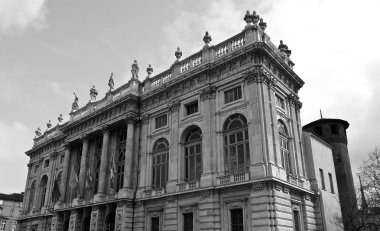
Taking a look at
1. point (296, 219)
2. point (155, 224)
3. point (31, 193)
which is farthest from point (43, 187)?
point (296, 219)

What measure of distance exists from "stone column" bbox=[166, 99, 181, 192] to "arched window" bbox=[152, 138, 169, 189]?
1051 mm

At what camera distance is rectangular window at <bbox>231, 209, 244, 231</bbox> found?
22.5 meters

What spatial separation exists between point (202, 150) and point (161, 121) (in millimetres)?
6380

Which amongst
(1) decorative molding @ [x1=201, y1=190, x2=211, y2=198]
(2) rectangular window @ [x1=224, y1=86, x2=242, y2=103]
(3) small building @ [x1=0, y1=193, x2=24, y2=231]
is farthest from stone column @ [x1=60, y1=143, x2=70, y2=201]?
(3) small building @ [x1=0, y1=193, x2=24, y2=231]

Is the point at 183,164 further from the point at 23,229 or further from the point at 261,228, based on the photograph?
the point at 23,229

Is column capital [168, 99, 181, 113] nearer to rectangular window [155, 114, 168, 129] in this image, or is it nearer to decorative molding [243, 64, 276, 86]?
rectangular window [155, 114, 168, 129]

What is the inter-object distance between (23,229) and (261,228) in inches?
1398

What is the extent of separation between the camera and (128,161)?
30.9 metres

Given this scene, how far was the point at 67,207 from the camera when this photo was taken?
34781 mm

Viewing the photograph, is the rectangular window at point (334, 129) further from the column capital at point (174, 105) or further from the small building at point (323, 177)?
the column capital at point (174, 105)

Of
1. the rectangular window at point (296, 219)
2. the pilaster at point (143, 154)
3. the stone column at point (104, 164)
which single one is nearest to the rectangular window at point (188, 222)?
the pilaster at point (143, 154)

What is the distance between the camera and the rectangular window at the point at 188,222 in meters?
25.2

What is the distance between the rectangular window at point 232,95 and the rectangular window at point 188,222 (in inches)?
352

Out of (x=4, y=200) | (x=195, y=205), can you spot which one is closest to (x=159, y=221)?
(x=195, y=205)
